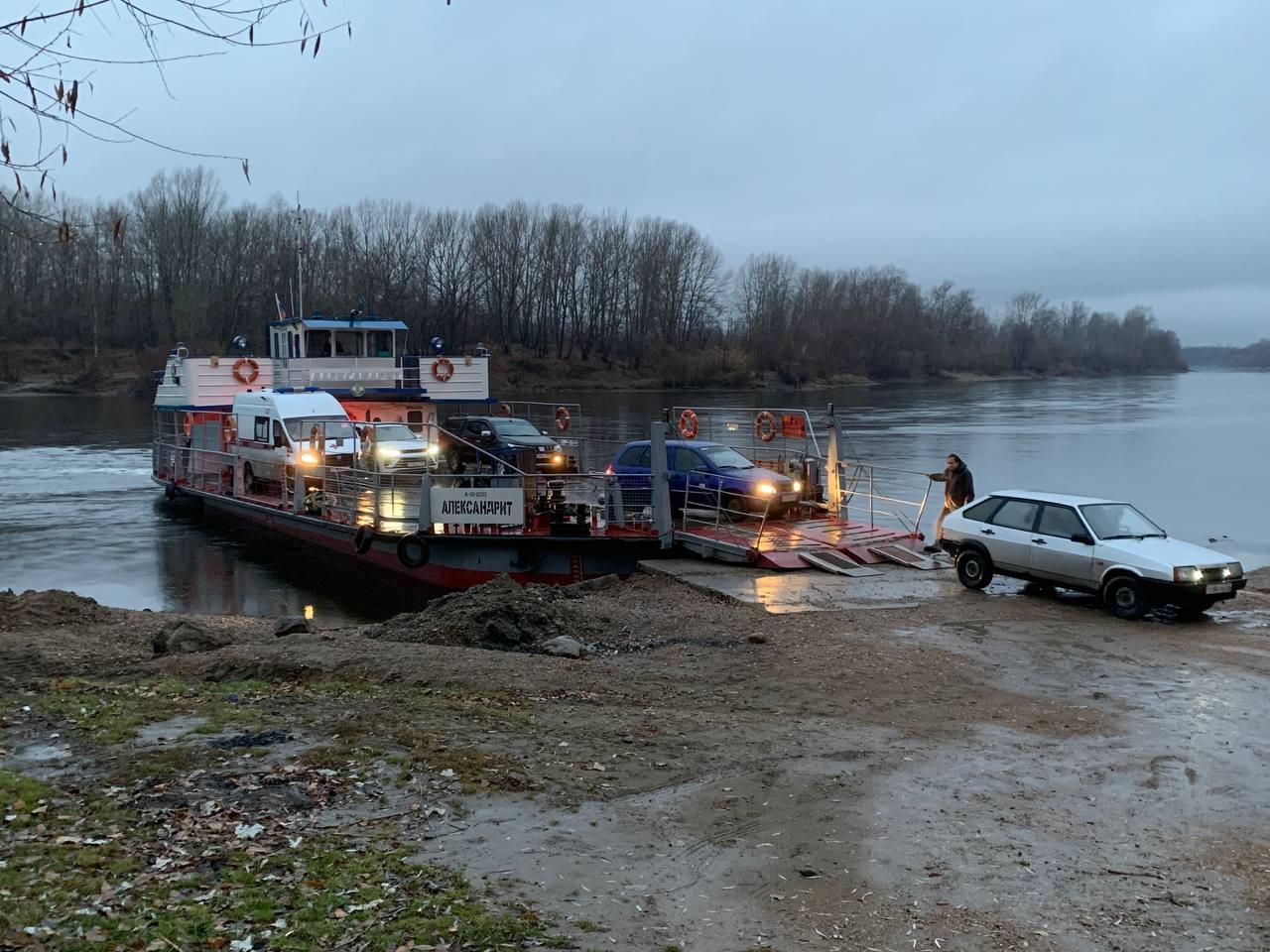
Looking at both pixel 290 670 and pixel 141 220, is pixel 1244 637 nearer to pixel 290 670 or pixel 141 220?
pixel 290 670

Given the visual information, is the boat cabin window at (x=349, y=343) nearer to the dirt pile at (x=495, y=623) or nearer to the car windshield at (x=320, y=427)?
the car windshield at (x=320, y=427)

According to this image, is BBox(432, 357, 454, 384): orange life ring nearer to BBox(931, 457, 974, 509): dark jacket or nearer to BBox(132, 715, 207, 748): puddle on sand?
BBox(931, 457, 974, 509): dark jacket

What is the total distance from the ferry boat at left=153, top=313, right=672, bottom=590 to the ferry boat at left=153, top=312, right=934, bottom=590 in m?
0.04

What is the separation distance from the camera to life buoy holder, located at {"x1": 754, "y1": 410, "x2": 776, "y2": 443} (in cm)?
2161

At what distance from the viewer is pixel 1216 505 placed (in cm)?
3416

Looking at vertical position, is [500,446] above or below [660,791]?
above

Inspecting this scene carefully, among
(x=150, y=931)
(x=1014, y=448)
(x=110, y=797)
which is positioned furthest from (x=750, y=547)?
(x=1014, y=448)

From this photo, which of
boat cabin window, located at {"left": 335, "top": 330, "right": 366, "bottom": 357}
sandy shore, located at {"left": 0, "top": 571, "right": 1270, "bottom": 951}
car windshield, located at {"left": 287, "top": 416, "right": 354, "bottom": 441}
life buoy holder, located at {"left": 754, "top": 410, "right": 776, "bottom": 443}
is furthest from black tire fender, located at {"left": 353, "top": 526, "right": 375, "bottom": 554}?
boat cabin window, located at {"left": 335, "top": 330, "right": 366, "bottom": 357}

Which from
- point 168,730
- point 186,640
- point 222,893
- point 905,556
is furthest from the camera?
point 905,556

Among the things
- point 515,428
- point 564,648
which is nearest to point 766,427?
point 564,648

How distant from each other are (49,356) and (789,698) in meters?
97.0

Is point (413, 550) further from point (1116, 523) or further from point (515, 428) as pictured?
point (1116, 523)

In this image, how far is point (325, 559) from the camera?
24.0 metres

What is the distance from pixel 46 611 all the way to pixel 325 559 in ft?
31.2
